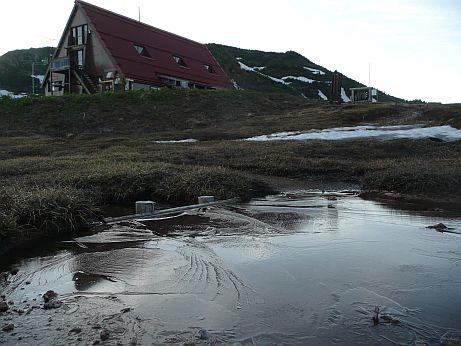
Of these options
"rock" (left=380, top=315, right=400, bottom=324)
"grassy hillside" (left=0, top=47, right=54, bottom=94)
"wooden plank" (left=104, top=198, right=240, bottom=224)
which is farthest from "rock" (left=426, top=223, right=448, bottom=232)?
"grassy hillside" (left=0, top=47, right=54, bottom=94)

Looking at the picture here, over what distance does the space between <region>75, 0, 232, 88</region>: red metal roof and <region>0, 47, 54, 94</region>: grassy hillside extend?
80.2 ft

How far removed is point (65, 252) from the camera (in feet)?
17.0

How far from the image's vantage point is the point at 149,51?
1467 inches

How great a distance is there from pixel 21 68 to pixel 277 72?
38.9m

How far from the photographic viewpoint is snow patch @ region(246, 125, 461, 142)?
16484 millimetres

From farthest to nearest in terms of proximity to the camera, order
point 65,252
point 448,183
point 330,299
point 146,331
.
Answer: point 448,183 → point 65,252 → point 330,299 → point 146,331

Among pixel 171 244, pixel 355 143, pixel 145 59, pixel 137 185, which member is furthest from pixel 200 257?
pixel 145 59

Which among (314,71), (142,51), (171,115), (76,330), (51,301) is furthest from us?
(314,71)

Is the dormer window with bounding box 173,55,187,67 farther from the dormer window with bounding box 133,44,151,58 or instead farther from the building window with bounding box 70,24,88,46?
the building window with bounding box 70,24,88,46

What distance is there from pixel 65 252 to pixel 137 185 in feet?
12.3

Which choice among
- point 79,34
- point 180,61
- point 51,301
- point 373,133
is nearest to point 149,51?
point 180,61

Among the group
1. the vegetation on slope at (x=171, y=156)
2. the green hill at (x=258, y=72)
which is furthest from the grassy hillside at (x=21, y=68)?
the vegetation on slope at (x=171, y=156)

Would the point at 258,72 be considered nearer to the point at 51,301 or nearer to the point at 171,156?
the point at 171,156

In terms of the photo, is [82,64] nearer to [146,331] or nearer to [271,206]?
[271,206]
